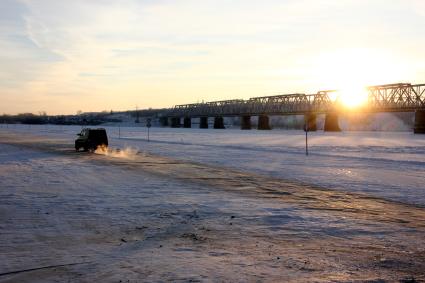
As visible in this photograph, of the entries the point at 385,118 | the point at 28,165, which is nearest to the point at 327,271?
the point at 28,165

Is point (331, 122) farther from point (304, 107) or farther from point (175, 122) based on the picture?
point (175, 122)

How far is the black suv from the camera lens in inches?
1517

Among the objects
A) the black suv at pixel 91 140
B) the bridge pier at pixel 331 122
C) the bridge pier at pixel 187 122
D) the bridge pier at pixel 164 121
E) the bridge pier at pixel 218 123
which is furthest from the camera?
the bridge pier at pixel 164 121

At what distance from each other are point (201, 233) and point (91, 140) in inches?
1148

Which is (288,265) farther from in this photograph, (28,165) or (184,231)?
(28,165)

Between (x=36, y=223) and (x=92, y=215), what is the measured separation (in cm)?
145

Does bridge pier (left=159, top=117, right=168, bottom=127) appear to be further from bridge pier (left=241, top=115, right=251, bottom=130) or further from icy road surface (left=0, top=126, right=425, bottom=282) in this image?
icy road surface (left=0, top=126, right=425, bottom=282)

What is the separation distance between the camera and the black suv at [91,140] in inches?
1517

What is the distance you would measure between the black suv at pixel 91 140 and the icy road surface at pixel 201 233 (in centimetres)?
1912

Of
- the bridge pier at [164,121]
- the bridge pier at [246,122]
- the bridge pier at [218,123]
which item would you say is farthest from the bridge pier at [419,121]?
the bridge pier at [164,121]

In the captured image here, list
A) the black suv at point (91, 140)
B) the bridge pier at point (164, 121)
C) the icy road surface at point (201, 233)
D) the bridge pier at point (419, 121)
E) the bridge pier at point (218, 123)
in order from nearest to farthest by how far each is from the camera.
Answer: the icy road surface at point (201, 233), the black suv at point (91, 140), the bridge pier at point (419, 121), the bridge pier at point (218, 123), the bridge pier at point (164, 121)

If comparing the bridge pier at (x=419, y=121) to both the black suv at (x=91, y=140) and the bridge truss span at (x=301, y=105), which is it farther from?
the black suv at (x=91, y=140)

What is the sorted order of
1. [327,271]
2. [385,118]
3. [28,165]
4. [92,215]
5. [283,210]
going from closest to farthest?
[327,271] → [92,215] → [283,210] → [28,165] → [385,118]

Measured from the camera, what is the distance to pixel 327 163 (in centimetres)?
2916
